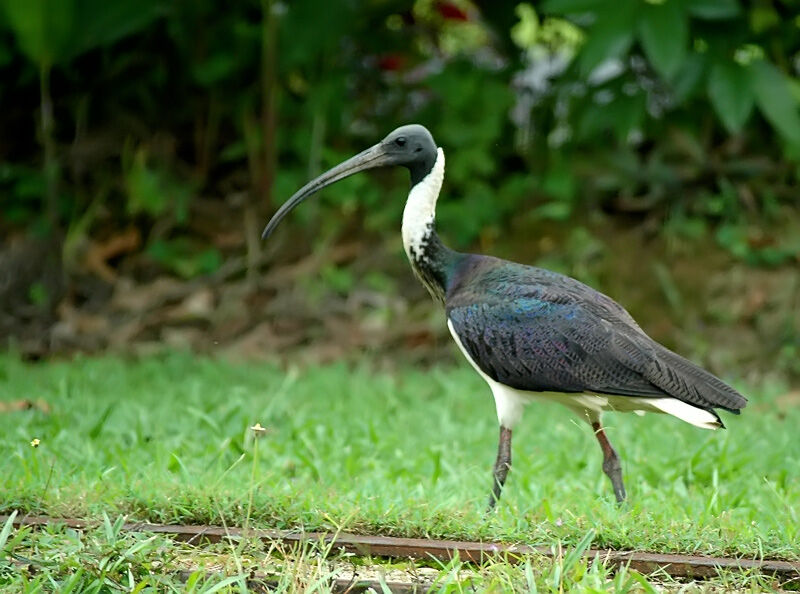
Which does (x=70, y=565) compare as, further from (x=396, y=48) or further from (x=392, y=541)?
(x=396, y=48)

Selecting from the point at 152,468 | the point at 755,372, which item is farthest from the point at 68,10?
the point at 755,372

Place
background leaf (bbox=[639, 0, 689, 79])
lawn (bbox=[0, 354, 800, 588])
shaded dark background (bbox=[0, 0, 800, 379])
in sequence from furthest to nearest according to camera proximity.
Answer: shaded dark background (bbox=[0, 0, 800, 379]) < background leaf (bbox=[639, 0, 689, 79]) < lawn (bbox=[0, 354, 800, 588])

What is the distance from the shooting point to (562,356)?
480 centimetres

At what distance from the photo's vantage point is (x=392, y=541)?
12.9 feet

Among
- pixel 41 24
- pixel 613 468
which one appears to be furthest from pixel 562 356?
pixel 41 24

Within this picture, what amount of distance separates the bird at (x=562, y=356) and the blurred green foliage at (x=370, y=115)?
10.8ft

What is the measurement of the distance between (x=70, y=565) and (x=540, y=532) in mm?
1382

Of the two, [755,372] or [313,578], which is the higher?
[313,578]

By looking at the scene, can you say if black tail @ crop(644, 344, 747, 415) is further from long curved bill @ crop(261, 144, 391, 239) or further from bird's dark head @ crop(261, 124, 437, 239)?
long curved bill @ crop(261, 144, 391, 239)

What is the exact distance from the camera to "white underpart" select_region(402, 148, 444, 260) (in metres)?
5.31

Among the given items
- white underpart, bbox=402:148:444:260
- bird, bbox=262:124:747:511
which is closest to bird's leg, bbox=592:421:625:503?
bird, bbox=262:124:747:511

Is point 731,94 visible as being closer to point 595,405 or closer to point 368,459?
point 595,405

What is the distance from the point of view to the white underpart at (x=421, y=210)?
531 cm

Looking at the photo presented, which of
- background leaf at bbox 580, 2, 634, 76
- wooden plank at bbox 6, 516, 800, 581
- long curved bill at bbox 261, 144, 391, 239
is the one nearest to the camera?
wooden plank at bbox 6, 516, 800, 581
